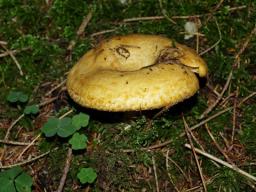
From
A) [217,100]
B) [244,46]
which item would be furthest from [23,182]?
[244,46]

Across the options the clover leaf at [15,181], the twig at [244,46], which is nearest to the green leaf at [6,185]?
the clover leaf at [15,181]

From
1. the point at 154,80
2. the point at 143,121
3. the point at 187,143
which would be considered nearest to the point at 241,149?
the point at 187,143

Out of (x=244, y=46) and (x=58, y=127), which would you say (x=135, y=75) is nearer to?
(x=58, y=127)

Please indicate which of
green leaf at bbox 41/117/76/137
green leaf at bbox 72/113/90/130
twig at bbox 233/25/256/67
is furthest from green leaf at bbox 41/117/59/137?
twig at bbox 233/25/256/67

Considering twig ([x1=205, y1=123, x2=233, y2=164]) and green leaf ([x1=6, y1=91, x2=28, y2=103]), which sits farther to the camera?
green leaf ([x1=6, y1=91, x2=28, y2=103])

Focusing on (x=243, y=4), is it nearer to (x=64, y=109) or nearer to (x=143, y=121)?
(x=143, y=121)

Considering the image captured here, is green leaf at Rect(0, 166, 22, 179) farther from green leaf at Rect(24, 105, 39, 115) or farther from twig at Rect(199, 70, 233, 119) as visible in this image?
twig at Rect(199, 70, 233, 119)
